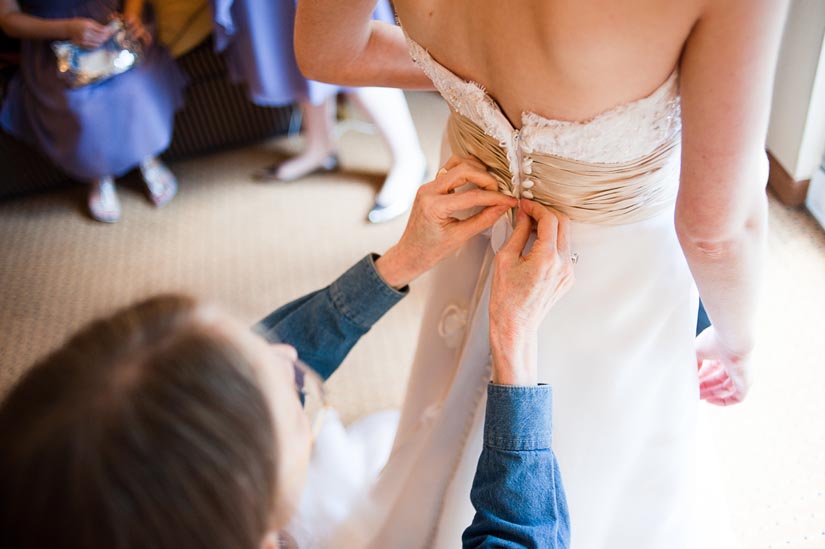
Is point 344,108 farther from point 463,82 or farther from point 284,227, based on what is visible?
point 463,82

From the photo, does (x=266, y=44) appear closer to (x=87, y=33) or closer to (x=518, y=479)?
(x=87, y=33)

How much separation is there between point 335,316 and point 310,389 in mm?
109

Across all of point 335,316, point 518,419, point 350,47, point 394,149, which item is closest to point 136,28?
point 394,149

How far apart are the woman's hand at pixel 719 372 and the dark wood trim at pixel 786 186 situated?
0.95 m

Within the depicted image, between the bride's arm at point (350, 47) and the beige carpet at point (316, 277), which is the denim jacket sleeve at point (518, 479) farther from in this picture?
the beige carpet at point (316, 277)

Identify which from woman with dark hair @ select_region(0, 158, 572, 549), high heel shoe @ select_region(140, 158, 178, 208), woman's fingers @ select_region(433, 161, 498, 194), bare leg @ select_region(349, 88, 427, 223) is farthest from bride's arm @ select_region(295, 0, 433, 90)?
high heel shoe @ select_region(140, 158, 178, 208)

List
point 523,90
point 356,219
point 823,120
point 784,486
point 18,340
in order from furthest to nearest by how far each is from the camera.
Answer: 1. point 356,219
2. point 18,340
3. point 823,120
4. point 784,486
5. point 523,90

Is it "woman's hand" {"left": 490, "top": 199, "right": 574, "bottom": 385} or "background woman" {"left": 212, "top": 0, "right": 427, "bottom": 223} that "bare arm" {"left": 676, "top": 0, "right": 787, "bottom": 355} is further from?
"background woman" {"left": 212, "top": 0, "right": 427, "bottom": 223}

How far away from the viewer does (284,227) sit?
217cm

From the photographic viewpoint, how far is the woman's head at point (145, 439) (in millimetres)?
422

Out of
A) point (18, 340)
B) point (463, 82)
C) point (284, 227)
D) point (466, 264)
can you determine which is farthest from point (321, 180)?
point (463, 82)

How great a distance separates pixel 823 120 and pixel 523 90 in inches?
52.4

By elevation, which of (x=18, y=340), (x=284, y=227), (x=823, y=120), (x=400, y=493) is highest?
(x=823, y=120)

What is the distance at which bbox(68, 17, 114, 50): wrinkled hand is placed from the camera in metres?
2.00
